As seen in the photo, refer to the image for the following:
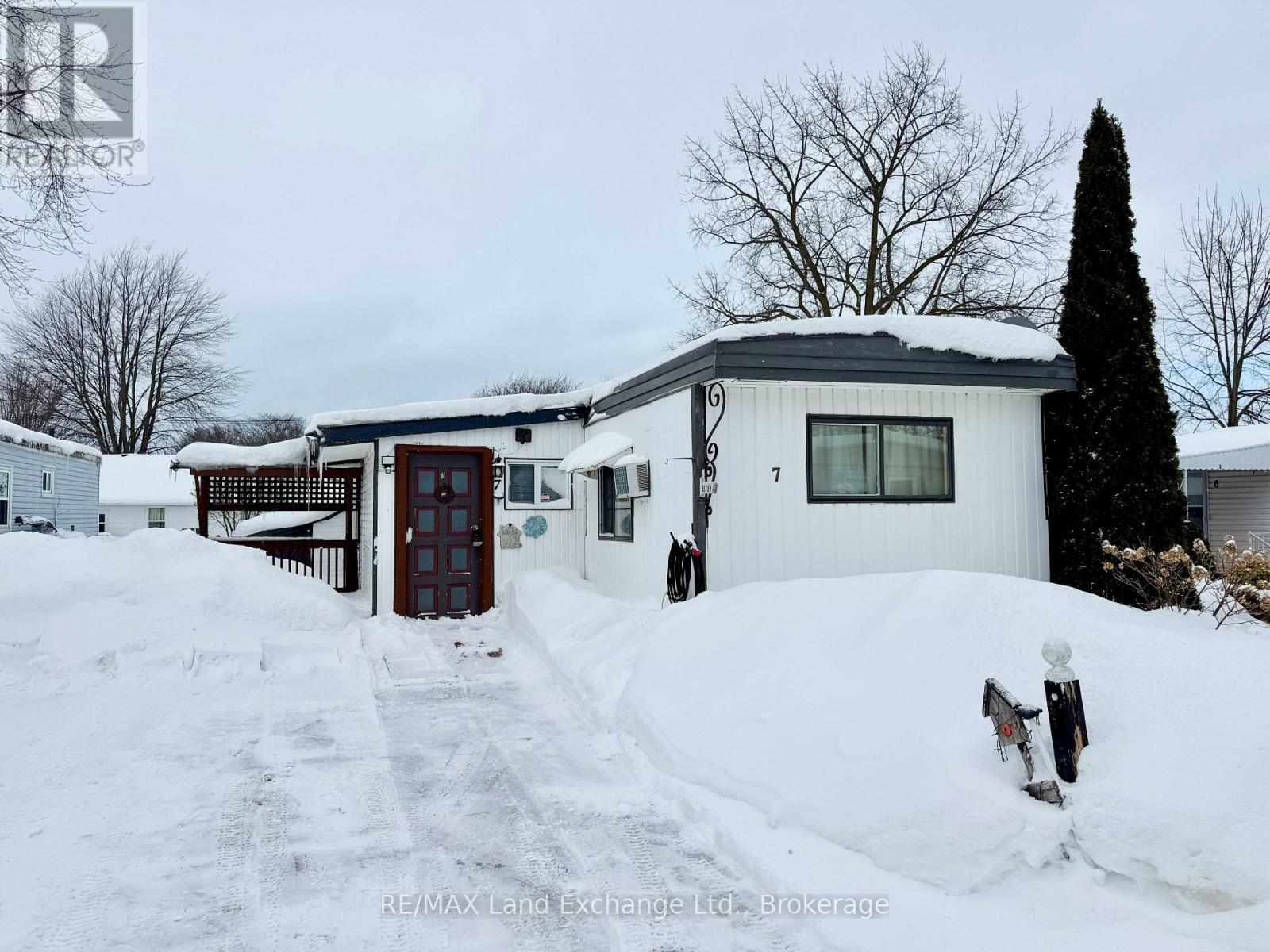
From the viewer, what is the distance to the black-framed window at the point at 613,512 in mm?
8962

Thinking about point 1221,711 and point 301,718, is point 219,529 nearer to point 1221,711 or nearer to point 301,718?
point 301,718

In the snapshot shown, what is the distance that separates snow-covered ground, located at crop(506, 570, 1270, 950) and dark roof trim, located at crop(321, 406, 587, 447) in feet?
18.7

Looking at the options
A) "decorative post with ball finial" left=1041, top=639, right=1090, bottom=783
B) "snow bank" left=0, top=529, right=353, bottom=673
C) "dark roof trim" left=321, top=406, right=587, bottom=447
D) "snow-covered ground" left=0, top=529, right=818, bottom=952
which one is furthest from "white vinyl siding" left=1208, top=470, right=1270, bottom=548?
"snow bank" left=0, top=529, right=353, bottom=673

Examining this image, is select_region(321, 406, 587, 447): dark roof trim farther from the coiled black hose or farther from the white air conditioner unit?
the coiled black hose

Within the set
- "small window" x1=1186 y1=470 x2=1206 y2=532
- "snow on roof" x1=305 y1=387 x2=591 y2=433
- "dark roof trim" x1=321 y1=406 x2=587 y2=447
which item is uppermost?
"snow on roof" x1=305 y1=387 x2=591 y2=433

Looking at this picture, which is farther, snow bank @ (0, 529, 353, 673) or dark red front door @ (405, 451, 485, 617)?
dark red front door @ (405, 451, 485, 617)

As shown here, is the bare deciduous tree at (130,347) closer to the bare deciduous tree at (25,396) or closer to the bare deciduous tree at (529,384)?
the bare deciduous tree at (25,396)

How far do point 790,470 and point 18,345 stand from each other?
107 feet

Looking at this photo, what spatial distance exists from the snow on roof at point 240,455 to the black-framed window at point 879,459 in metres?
7.68

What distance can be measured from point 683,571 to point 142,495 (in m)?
27.1

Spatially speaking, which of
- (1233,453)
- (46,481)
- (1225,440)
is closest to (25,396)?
(46,481)

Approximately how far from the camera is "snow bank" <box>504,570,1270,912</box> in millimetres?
2979

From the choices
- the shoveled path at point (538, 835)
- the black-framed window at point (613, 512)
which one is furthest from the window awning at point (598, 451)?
the shoveled path at point (538, 835)

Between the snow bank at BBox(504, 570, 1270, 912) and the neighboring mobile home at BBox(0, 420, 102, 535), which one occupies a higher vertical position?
the neighboring mobile home at BBox(0, 420, 102, 535)
